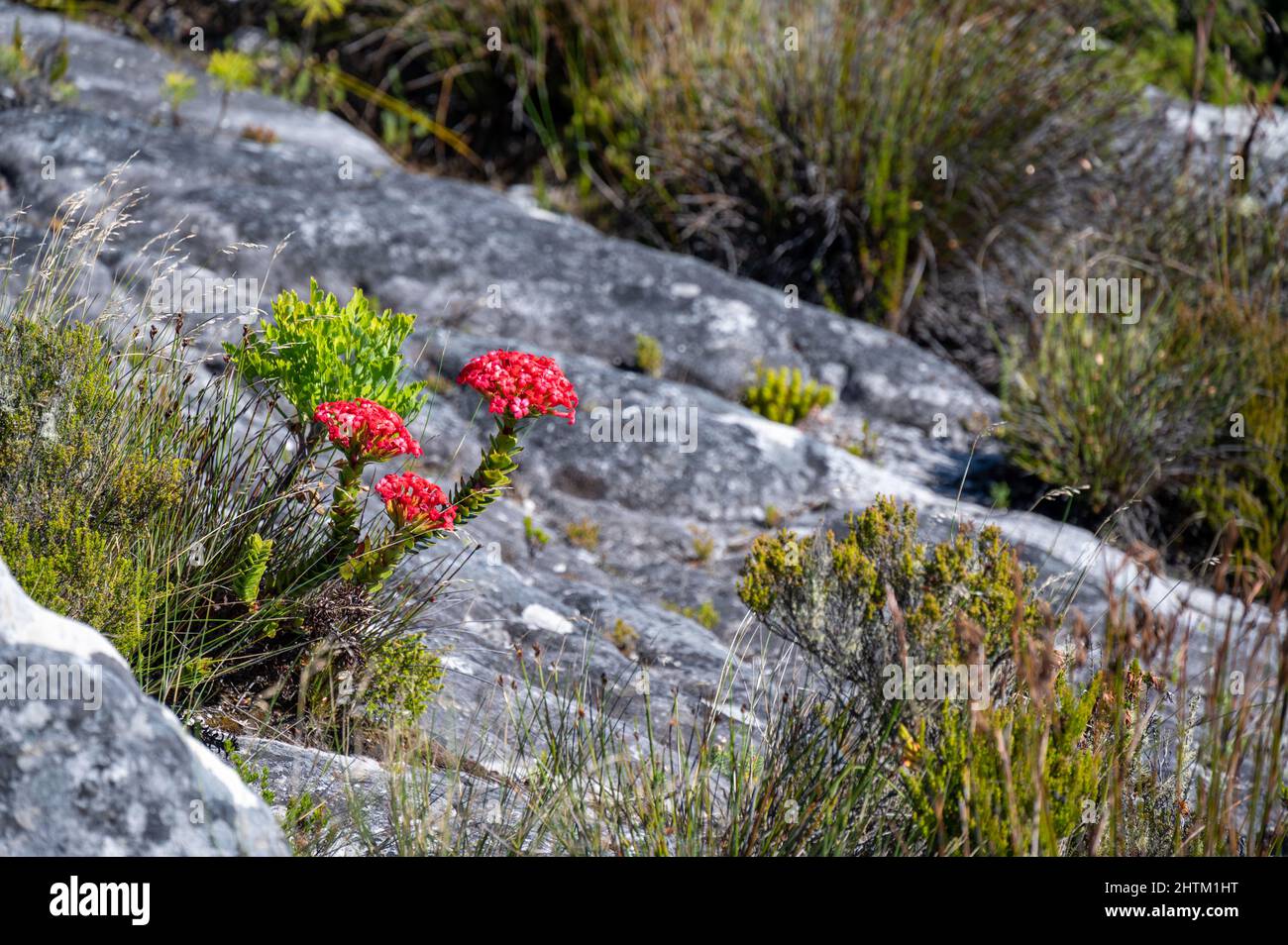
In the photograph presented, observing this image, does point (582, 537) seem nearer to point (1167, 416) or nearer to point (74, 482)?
point (74, 482)

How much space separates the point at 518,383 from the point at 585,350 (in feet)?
10.5

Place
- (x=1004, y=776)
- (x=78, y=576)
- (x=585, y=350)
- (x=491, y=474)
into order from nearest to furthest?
1. (x=1004, y=776)
2. (x=78, y=576)
3. (x=491, y=474)
4. (x=585, y=350)

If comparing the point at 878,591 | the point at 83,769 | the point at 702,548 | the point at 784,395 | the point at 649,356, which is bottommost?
the point at 702,548

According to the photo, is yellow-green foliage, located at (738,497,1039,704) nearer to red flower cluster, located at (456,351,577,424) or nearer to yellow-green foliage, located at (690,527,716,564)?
red flower cluster, located at (456,351,577,424)

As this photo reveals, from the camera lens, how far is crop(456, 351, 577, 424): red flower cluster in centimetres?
267

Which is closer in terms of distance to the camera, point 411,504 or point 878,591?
point 411,504

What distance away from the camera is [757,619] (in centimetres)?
313

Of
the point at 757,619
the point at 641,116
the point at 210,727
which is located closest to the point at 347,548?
the point at 210,727

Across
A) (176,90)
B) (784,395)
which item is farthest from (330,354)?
(176,90)

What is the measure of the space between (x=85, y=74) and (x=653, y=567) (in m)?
5.26

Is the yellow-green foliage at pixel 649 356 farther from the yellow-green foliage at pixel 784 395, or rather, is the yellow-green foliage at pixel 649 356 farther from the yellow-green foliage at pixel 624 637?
the yellow-green foliage at pixel 624 637

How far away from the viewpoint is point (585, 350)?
19.2 feet

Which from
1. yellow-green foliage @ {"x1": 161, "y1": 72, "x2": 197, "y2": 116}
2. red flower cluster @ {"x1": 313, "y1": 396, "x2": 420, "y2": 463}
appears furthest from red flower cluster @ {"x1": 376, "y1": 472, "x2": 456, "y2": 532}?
yellow-green foliage @ {"x1": 161, "y1": 72, "x2": 197, "y2": 116}

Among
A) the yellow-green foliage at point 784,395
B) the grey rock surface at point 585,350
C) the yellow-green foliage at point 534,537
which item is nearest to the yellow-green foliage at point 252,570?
the grey rock surface at point 585,350
